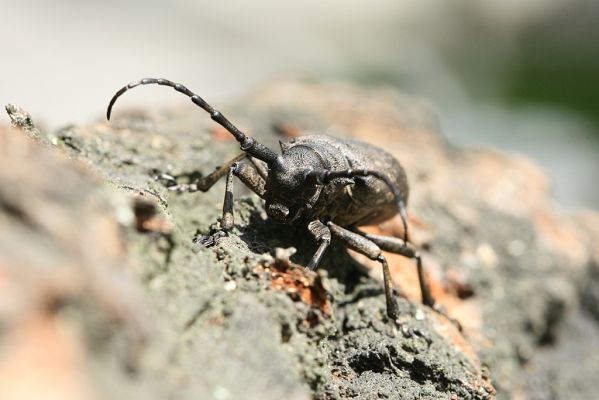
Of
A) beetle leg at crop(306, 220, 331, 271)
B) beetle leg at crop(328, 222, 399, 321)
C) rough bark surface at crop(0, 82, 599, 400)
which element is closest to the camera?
rough bark surface at crop(0, 82, 599, 400)

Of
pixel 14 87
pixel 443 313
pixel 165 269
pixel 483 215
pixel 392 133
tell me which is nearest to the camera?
pixel 165 269

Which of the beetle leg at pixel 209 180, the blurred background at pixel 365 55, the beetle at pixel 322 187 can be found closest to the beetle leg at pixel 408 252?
the beetle at pixel 322 187

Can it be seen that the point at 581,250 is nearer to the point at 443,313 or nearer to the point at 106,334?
the point at 443,313

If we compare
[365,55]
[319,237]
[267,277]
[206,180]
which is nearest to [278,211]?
[319,237]

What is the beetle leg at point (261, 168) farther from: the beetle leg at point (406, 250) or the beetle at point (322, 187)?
the beetle leg at point (406, 250)

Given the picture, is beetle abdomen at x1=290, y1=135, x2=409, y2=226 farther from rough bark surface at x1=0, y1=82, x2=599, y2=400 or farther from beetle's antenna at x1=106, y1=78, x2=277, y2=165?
beetle's antenna at x1=106, y1=78, x2=277, y2=165

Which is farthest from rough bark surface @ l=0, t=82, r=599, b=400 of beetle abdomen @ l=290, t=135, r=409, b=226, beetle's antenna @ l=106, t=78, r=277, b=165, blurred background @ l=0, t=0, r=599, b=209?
blurred background @ l=0, t=0, r=599, b=209

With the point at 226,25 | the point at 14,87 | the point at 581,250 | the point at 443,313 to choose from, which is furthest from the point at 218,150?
the point at 226,25
